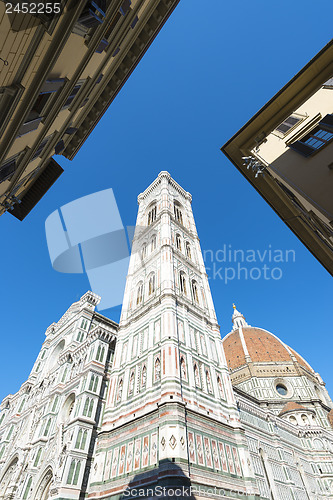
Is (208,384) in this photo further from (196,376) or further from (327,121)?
(327,121)

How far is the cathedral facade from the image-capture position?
1500cm

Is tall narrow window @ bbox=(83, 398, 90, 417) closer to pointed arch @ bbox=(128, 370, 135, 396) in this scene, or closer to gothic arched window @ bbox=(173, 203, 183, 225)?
pointed arch @ bbox=(128, 370, 135, 396)

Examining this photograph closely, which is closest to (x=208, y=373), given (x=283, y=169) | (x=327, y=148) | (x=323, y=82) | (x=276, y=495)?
(x=276, y=495)

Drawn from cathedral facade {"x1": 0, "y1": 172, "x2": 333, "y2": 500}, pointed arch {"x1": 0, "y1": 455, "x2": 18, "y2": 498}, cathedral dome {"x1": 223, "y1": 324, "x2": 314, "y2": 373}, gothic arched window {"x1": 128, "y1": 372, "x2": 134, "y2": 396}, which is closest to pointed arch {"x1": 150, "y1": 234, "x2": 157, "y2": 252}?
cathedral facade {"x1": 0, "y1": 172, "x2": 333, "y2": 500}

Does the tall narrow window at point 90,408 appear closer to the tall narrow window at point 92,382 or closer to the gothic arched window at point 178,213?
the tall narrow window at point 92,382

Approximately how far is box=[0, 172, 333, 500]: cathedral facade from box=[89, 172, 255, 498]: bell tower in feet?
0.25

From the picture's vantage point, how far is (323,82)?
1112 cm

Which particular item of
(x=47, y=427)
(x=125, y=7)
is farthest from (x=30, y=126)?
(x=47, y=427)

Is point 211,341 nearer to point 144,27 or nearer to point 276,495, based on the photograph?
point 276,495

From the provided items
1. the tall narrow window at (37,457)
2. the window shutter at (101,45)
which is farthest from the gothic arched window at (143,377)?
the window shutter at (101,45)

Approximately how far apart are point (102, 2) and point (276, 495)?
3273 centimetres

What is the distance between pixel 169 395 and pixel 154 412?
1.49 m

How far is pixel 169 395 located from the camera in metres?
15.8

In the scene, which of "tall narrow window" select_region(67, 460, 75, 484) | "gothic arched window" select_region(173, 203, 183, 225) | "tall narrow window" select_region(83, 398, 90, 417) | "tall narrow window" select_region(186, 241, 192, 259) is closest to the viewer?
"tall narrow window" select_region(67, 460, 75, 484)
